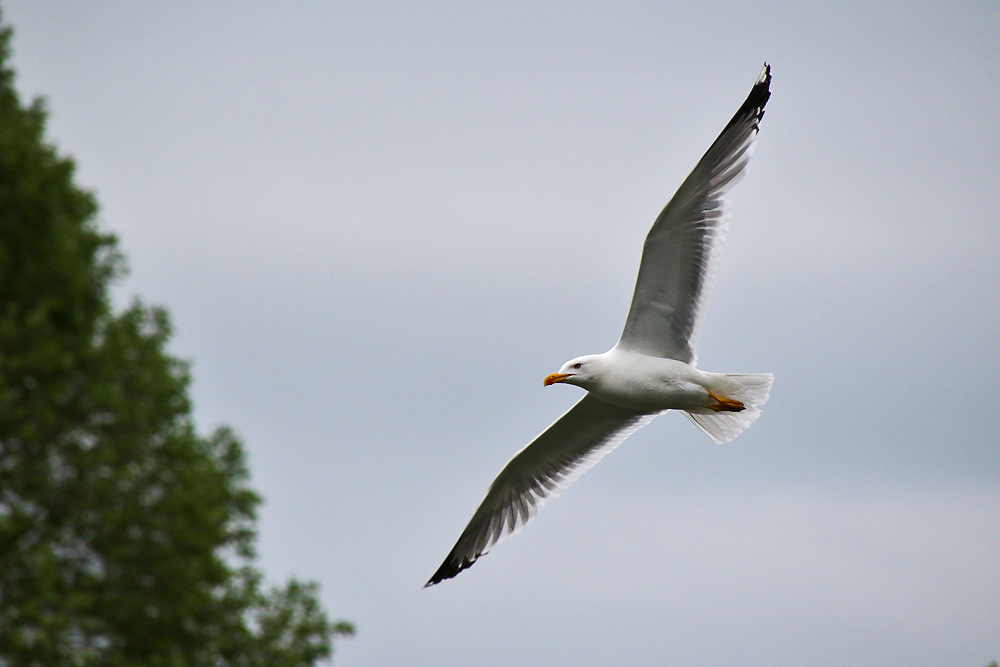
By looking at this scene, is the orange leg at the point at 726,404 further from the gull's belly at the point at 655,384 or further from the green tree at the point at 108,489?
the green tree at the point at 108,489

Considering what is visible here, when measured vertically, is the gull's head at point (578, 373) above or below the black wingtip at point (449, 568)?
above

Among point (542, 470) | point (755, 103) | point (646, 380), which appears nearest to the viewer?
point (755, 103)

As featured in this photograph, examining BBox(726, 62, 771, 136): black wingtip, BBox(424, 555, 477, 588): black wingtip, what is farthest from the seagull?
BBox(424, 555, 477, 588): black wingtip

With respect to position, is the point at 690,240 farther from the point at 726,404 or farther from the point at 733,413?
the point at 733,413

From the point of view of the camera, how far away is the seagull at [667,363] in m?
12.2

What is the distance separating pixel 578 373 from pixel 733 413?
64.3 inches

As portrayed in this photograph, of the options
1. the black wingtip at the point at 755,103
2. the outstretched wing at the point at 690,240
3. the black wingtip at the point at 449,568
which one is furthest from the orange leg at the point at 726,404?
the black wingtip at the point at 449,568

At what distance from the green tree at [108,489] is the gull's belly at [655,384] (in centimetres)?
383

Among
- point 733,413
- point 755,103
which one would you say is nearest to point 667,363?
point 733,413

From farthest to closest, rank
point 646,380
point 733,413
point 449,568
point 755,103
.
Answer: point 449,568 → point 733,413 → point 646,380 → point 755,103

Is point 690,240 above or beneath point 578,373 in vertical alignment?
above

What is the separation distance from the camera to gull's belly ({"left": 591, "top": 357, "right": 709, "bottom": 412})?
42.0 feet

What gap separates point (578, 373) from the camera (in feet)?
42.7

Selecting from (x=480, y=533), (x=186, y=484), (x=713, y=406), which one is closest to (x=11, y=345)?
(x=186, y=484)
